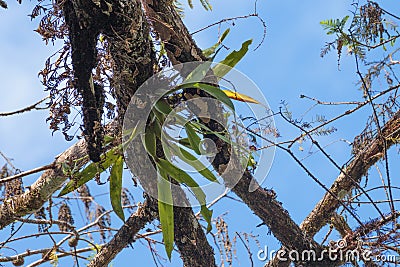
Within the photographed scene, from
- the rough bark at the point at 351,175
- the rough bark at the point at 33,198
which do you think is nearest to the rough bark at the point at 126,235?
the rough bark at the point at 33,198

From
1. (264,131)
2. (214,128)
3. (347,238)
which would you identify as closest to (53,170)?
(214,128)

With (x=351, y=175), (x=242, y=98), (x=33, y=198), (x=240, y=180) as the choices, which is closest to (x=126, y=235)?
(x=33, y=198)

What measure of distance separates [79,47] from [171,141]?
47cm

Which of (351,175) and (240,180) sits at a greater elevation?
(351,175)

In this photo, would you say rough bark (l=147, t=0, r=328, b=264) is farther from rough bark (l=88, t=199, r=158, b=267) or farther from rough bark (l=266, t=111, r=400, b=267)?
rough bark (l=88, t=199, r=158, b=267)

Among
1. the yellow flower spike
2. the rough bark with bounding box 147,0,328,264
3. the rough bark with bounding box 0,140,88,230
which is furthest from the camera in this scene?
the rough bark with bounding box 0,140,88,230

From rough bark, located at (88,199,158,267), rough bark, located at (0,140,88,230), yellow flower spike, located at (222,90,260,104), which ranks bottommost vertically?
rough bark, located at (88,199,158,267)

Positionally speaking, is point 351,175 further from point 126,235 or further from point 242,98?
point 126,235

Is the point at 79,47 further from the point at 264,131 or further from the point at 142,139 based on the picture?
the point at 264,131

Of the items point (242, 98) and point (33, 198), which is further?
point (33, 198)

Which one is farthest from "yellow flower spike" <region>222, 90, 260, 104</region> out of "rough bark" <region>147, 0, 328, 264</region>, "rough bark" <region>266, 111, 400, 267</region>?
"rough bark" <region>266, 111, 400, 267</region>

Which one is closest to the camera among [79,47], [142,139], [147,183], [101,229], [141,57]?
[79,47]

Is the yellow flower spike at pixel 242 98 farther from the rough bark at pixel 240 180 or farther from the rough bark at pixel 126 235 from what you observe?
the rough bark at pixel 126 235

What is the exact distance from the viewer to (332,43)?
190cm
